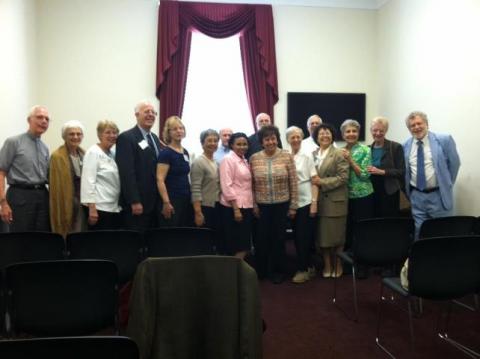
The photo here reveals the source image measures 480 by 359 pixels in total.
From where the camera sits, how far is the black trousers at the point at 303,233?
405cm

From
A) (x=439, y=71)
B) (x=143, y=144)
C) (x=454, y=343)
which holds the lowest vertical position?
(x=454, y=343)

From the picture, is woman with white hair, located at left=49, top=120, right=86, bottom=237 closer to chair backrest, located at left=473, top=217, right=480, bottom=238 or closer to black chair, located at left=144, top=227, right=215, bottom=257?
black chair, located at left=144, top=227, right=215, bottom=257

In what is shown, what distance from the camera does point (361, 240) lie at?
9.79 ft

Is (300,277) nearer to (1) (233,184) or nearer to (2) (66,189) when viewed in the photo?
(1) (233,184)

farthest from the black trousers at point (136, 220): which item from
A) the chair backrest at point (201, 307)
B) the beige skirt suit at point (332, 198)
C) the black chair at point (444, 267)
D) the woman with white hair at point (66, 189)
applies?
the black chair at point (444, 267)

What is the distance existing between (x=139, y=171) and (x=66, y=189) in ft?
2.01

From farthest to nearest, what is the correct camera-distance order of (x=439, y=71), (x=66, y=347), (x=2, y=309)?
(x=439, y=71) < (x=2, y=309) < (x=66, y=347)

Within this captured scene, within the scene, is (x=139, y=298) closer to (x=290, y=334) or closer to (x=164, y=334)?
(x=164, y=334)

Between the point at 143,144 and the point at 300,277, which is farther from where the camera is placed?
the point at 300,277

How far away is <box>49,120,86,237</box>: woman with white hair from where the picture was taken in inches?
131

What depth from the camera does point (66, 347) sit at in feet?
3.56

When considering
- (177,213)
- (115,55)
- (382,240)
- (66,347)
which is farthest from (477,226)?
(115,55)

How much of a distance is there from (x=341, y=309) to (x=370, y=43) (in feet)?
15.2

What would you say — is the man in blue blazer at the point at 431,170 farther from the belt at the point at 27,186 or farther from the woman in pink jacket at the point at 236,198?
the belt at the point at 27,186
